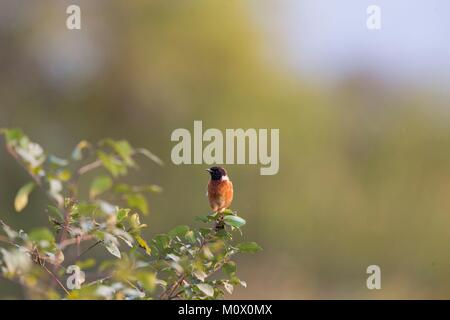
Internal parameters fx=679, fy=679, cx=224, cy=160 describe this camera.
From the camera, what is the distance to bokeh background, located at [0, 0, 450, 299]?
609 centimetres

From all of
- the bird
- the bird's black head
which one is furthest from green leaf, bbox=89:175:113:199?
the bird's black head

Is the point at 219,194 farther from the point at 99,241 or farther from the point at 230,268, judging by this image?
the point at 99,241

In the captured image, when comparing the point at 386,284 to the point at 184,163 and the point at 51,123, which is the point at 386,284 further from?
the point at 51,123

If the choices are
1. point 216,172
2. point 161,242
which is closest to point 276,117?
point 216,172

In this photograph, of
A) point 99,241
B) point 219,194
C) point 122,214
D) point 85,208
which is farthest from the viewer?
point 219,194

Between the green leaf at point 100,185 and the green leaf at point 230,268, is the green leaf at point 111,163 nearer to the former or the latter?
the green leaf at point 100,185

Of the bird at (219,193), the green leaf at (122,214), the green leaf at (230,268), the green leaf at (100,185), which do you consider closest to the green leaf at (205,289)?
the green leaf at (230,268)

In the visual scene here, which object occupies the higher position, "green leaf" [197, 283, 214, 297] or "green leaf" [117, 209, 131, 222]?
"green leaf" [117, 209, 131, 222]

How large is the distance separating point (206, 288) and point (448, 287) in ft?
16.8

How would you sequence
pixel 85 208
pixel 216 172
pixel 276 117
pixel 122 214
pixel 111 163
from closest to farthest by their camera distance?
pixel 111 163 → pixel 85 208 → pixel 122 214 → pixel 216 172 → pixel 276 117

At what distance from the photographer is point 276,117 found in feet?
21.1

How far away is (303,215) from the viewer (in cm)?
641

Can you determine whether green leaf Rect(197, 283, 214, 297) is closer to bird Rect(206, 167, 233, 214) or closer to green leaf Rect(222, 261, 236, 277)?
green leaf Rect(222, 261, 236, 277)

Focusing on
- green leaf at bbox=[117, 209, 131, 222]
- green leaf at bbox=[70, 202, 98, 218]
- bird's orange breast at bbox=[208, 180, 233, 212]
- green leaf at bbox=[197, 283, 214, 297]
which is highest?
green leaf at bbox=[70, 202, 98, 218]
